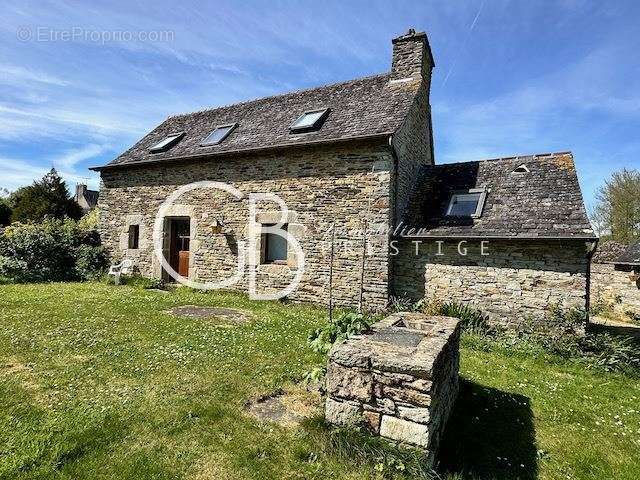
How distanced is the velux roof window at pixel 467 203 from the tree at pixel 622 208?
16339 mm

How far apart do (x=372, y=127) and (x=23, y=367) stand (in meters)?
8.35

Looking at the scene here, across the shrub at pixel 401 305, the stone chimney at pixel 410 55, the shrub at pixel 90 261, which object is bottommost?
the shrub at pixel 401 305

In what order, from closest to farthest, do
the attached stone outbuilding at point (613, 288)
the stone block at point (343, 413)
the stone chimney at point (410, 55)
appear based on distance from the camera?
the stone block at point (343, 413) < the stone chimney at point (410, 55) < the attached stone outbuilding at point (613, 288)

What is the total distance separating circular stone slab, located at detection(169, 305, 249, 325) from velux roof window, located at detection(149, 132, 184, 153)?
676cm

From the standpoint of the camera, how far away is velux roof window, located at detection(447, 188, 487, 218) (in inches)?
373

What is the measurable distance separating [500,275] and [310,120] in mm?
6678

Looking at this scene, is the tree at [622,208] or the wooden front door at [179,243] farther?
the tree at [622,208]

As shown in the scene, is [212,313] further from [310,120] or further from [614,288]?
[614,288]

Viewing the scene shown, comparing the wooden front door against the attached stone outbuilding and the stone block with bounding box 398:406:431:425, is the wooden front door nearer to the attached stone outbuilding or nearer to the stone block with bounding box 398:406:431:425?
the stone block with bounding box 398:406:431:425

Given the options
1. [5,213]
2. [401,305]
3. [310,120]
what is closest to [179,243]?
[310,120]

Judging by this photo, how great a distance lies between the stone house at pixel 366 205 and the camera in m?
8.38

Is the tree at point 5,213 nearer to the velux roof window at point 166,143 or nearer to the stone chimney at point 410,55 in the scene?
the velux roof window at point 166,143

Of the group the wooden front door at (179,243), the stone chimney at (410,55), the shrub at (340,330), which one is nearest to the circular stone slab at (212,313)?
the shrub at (340,330)

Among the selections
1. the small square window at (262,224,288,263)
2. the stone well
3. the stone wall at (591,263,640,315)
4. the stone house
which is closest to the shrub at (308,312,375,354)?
the stone well
